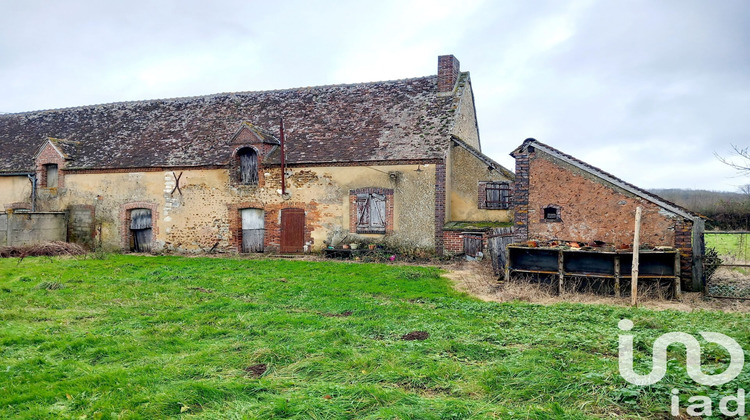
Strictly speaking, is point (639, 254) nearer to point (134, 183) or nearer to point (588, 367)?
point (588, 367)

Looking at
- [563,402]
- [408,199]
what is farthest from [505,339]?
[408,199]

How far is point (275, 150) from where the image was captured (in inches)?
808

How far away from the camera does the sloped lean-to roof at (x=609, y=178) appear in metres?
12.0

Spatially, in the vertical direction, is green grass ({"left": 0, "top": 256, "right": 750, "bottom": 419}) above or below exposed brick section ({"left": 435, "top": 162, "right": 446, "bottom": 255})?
below

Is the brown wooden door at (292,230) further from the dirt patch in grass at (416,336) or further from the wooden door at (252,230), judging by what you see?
the dirt patch in grass at (416,336)

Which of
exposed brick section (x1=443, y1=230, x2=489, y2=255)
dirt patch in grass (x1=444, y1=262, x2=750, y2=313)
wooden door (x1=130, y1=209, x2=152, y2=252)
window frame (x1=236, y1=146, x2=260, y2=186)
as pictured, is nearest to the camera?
dirt patch in grass (x1=444, y1=262, x2=750, y2=313)

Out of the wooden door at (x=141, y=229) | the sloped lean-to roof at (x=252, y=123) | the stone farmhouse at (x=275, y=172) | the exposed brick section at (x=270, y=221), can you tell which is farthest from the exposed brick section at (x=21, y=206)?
the exposed brick section at (x=270, y=221)

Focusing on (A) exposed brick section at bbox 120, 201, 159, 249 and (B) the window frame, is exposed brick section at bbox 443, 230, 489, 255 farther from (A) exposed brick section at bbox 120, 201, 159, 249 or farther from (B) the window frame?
(A) exposed brick section at bbox 120, 201, 159, 249

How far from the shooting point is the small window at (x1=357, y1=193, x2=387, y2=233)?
1866 cm

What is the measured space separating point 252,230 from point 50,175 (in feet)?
34.1

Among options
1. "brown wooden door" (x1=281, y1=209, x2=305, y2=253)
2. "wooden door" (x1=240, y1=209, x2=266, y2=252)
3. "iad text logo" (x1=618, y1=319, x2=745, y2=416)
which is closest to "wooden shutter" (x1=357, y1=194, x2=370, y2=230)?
"brown wooden door" (x1=281, y1=209, x2=305, y2=253)

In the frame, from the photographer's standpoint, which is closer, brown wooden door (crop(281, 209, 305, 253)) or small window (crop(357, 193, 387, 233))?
small window (crop(357, 193, 387, 233))

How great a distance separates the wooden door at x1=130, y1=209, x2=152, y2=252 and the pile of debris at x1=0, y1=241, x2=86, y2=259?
2.76 m

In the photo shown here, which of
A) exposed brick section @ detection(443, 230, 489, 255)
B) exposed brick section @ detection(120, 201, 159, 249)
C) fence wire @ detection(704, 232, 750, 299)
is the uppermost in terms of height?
exposed brick section @ detection(120, 201, 159, 249)
